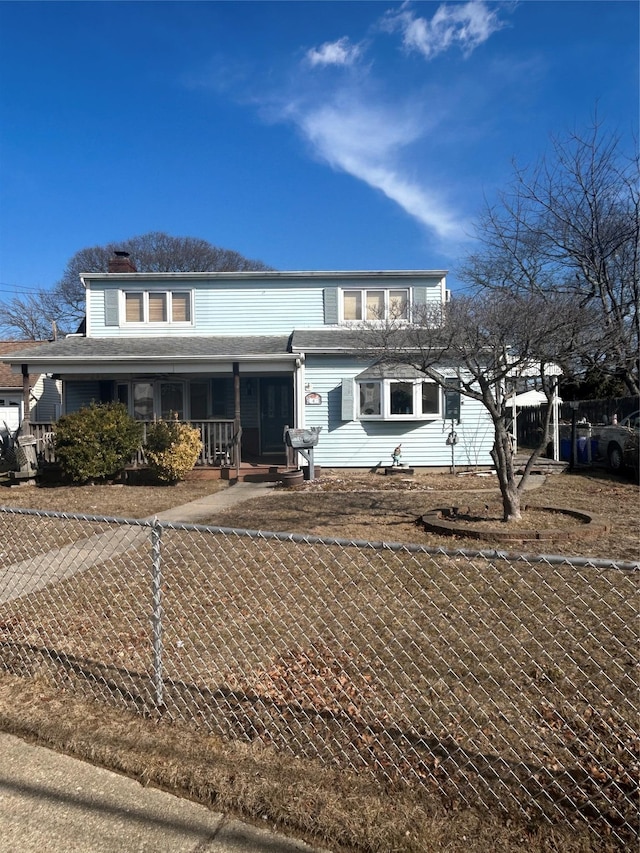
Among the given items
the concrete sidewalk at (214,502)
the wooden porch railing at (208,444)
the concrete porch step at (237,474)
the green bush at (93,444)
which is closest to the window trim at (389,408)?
the concrete porch step at (237,474)

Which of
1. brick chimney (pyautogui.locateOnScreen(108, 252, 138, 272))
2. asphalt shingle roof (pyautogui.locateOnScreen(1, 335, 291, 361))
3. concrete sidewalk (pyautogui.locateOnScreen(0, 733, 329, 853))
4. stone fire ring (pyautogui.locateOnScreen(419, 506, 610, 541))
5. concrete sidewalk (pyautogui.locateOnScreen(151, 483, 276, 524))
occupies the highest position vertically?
brick chimney (pyautogui.locateOnScreen(108, 252, 138, 272))

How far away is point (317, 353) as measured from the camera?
14711mm

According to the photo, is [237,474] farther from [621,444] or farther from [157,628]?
[157,628]

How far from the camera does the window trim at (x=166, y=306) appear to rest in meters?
17.2

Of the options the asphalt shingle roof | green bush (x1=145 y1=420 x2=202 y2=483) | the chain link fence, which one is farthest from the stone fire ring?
the asphalt shingle roof

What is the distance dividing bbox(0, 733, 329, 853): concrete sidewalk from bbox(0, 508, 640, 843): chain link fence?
1.80ft

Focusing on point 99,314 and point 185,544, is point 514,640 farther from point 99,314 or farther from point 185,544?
point 99,314

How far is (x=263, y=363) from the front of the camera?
47.8 feet

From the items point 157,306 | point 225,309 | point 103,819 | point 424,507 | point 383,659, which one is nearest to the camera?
point 103,819

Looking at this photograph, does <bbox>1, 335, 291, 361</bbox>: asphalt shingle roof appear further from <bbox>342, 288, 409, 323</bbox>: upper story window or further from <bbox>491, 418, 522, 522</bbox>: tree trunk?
<bbox>491, 418, 522, 522</bbox>: tree trunk

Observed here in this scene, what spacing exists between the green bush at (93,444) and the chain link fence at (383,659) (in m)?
6.64

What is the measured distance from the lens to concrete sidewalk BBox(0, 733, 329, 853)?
7.32 feet

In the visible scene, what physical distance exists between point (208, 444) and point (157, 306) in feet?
17.8

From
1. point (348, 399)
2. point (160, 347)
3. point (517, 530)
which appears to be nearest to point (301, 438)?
point (348, 399)
